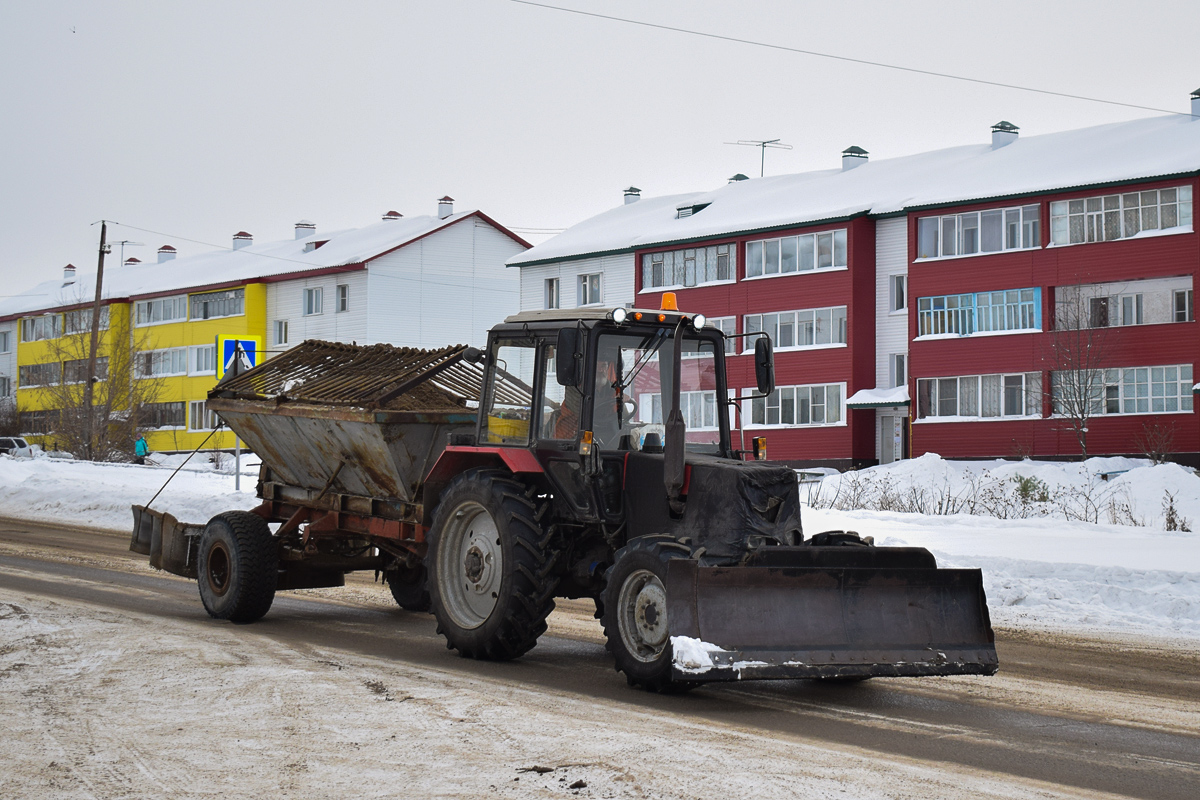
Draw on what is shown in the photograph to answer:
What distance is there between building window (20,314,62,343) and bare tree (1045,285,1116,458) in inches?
2169

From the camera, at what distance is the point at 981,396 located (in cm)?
4275

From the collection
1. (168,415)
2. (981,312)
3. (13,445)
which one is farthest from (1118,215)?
(168,415)

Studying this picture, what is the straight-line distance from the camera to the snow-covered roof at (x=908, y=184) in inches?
1588

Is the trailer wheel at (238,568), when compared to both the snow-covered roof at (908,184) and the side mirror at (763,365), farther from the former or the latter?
the snow-covered roof at (908,184)

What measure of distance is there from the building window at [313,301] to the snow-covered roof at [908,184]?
1061 centimetres

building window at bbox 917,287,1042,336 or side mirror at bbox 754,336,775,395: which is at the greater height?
Answer: building window at bbox 917,287,1042,336

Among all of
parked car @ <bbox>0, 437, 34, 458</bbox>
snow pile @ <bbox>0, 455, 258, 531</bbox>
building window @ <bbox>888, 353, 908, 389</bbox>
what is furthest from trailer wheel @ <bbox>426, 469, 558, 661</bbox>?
parked car @ <bbox>0, 437, 34, 458</bbox>

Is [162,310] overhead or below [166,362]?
overhead

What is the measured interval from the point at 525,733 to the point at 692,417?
322 centimetres

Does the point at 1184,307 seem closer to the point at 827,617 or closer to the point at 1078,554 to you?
the point at 1078,554

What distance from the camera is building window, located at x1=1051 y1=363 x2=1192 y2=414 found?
38.8m

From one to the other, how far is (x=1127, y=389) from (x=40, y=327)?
200 ft

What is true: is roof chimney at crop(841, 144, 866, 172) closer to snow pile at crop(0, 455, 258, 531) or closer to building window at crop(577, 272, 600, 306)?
building window at crop(577, 272, 600, 306)

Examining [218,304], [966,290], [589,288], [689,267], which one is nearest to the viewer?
[966,290]
